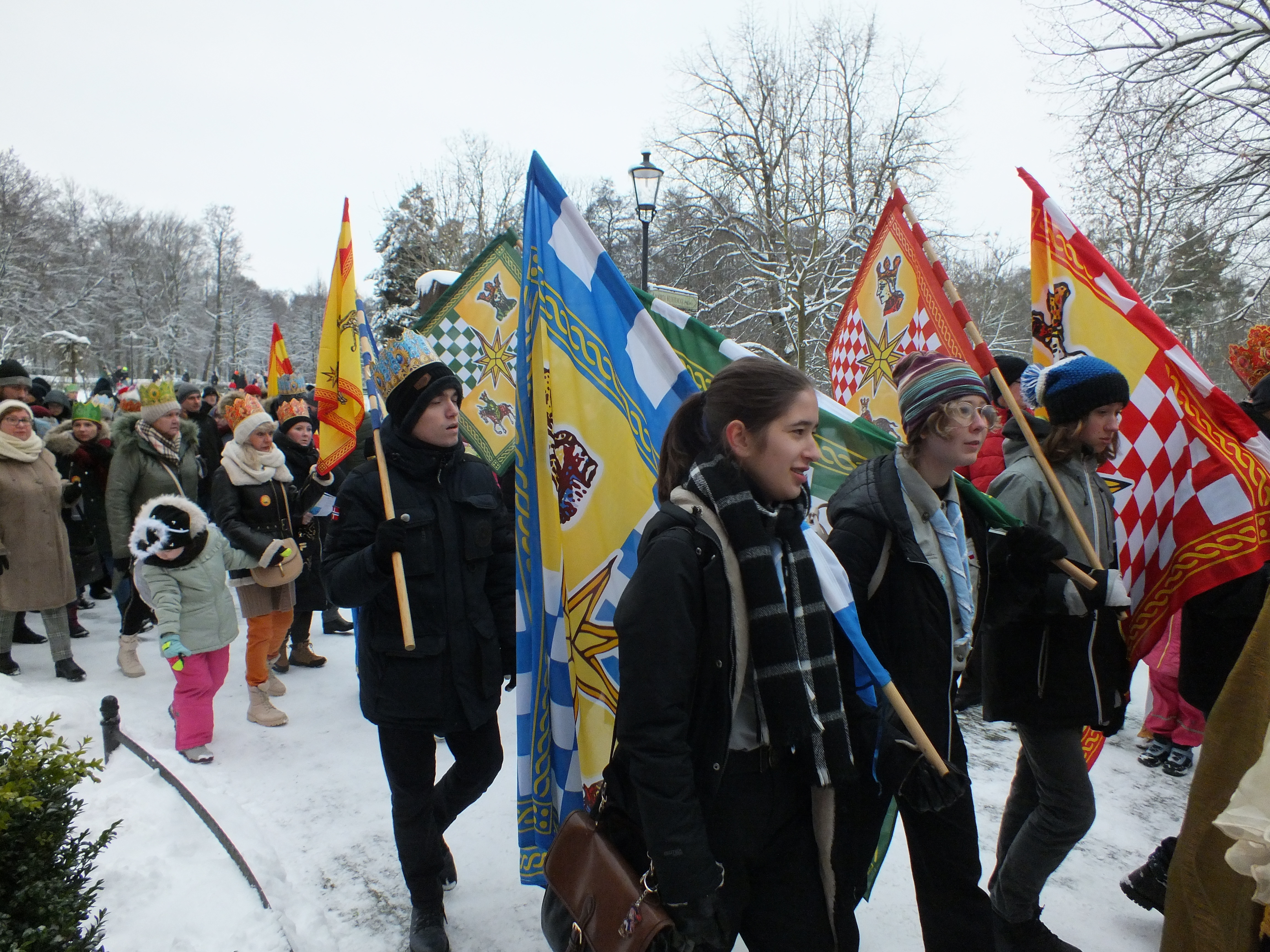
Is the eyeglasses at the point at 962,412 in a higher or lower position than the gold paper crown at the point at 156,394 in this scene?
lower

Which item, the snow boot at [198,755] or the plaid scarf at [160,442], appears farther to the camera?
the plaid scarf at [160,442]

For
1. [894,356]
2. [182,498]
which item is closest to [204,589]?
[182,498]

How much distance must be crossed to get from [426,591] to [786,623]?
1503mm

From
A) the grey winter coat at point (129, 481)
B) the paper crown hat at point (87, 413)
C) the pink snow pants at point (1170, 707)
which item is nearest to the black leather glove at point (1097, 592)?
the pink snow pants at point (1170, 707)

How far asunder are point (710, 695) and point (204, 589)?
399cm

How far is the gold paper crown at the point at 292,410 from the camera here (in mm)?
6105

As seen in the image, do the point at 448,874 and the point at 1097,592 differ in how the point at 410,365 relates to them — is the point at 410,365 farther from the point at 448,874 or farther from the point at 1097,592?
the point at 1097,592

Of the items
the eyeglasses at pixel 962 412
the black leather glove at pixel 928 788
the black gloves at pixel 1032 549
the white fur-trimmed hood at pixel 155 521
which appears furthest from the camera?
the white fur-trimmed hood at pixel 155 521

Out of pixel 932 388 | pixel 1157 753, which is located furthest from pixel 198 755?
pixel 1157 753

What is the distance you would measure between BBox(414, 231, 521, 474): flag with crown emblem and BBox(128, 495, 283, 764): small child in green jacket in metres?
1.80

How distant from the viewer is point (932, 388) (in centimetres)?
242

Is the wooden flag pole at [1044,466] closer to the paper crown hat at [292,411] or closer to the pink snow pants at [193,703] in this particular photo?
the pink snow pants at [193,703]

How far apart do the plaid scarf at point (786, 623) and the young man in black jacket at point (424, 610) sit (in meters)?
1.26

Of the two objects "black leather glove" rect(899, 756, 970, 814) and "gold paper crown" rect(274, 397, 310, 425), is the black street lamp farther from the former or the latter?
"black leather glove" rect(899, 756, 970, 814)
